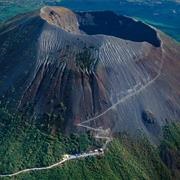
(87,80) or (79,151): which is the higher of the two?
(87,80)

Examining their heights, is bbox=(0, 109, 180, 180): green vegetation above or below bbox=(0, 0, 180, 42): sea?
above

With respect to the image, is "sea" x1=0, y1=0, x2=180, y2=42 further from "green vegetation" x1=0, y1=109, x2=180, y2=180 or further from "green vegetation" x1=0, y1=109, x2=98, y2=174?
"green vegetation" x1=0, y1=109, x2=98, y2=174

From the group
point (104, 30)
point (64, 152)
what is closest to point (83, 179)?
point (64, 152)

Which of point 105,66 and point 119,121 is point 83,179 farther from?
point 105,66

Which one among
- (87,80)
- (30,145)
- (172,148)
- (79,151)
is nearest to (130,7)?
(87,80)

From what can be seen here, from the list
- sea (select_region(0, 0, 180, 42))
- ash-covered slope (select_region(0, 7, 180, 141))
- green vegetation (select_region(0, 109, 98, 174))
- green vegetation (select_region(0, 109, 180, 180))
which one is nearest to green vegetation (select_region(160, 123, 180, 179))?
green vegetation (select_region(0, 109, 180, 180))

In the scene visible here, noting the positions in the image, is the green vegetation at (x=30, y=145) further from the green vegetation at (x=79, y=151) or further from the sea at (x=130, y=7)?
the sea at (x=130, y=7)

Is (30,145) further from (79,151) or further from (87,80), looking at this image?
(87,80)
